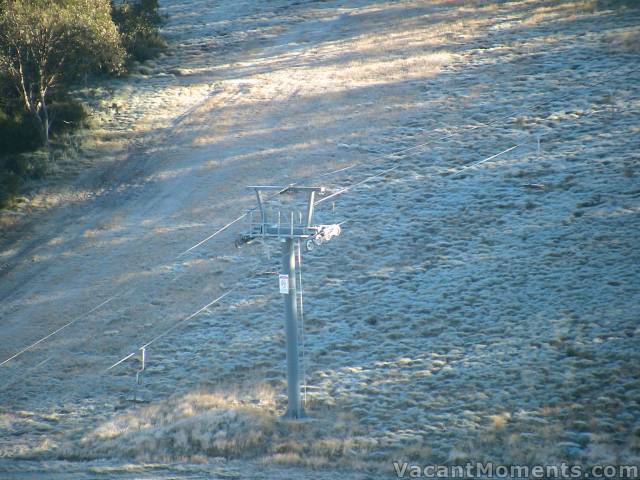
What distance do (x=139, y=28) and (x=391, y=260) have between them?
72.4 feet

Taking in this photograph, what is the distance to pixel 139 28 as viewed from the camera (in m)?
37.1

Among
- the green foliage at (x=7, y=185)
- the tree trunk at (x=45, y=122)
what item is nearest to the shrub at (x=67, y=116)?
the tree trunk at (x=45, y=122)

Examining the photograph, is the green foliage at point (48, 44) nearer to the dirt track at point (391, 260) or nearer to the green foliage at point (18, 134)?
the green foliage at point (18, 134)

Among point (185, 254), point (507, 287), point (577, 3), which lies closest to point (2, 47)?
point (185, 254)

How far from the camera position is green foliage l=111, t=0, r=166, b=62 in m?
36.2

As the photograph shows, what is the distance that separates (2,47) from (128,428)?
1703cm

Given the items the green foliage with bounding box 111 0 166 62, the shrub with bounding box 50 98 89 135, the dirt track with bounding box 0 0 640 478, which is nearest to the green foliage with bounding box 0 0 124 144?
the shrub with bounding box 50 98 89 135

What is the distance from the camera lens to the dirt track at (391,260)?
15.5m

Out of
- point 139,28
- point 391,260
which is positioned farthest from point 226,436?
point 139,28

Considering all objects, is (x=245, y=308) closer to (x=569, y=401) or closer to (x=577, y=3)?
(x=569, y=401)

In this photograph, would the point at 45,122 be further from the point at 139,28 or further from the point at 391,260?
the point at 391,260

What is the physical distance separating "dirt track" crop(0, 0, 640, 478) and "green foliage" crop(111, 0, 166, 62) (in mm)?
2651

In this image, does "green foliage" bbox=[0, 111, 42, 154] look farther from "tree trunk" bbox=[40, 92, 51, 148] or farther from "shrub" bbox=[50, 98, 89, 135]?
"shrub" bbox=[50, 98, 89, 135]

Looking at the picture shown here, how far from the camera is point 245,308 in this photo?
19984mm
